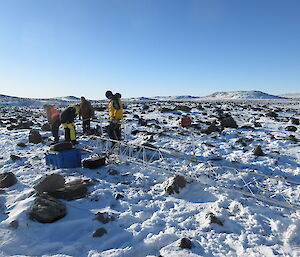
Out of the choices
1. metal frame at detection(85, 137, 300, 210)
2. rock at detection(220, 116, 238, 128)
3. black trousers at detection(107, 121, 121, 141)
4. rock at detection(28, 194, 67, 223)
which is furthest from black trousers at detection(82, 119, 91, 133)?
rock at detection(28, 194, 67, 223)

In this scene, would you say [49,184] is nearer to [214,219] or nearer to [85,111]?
[214,219]

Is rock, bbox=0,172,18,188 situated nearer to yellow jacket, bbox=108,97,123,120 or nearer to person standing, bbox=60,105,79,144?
person standing, bbox=60,105,79,144

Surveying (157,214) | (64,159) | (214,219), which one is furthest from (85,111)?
(214,219)

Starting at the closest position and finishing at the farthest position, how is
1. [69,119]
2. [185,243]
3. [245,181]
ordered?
1. [185,243]
2. [245,181]
3. [69,119]

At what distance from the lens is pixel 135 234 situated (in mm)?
4074

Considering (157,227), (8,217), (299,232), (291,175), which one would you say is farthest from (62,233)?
(291,175)

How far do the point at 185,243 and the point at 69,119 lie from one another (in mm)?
6076

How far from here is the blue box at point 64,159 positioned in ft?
22.7

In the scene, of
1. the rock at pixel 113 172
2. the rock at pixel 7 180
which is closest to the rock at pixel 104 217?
the rock at pixel 113 172

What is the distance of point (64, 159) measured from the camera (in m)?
6.98

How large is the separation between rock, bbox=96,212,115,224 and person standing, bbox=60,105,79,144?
179 inches

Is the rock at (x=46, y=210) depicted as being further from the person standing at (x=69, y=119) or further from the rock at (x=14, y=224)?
the person standing at (x=69, y=119)

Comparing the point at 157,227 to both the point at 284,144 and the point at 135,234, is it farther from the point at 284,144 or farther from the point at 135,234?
the point at 284,144

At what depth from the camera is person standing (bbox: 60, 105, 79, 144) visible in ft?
26.7
